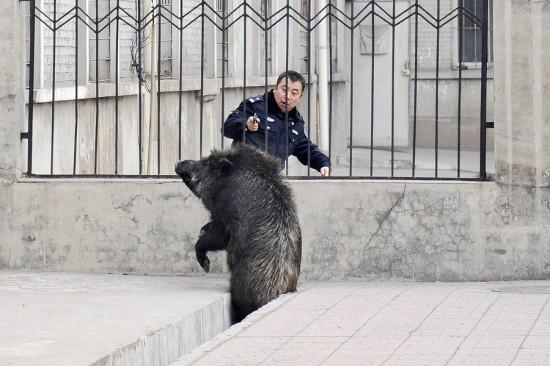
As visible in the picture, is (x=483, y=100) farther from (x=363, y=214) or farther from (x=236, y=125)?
(x=236, y=125)

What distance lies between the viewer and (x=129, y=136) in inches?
719

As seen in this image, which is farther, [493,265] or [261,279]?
[493,265]

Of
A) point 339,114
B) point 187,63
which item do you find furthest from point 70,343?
point 339,114

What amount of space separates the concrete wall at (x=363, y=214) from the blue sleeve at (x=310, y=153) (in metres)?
0.37

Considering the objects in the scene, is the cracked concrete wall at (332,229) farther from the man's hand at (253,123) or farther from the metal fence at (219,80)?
the man's hand at (253,123)

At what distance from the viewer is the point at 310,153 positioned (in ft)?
36.4

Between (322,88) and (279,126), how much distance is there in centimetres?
1146

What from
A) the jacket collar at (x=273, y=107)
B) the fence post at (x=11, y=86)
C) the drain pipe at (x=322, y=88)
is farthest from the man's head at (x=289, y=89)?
the drain pipe at (x=322, y=88)

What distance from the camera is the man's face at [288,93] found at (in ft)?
35.8

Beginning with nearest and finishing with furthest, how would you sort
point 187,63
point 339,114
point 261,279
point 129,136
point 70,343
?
1. point 70,343
2. point 261,279
3. point 129,136
4. point 187,63
5. point 339,114

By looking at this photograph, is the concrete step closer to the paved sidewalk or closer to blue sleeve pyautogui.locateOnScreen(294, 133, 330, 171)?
the paved sidewalk

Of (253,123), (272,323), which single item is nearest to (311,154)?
(253,123)

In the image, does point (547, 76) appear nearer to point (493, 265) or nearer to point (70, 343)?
point (493, 265)

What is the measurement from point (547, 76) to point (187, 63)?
10.9 m
